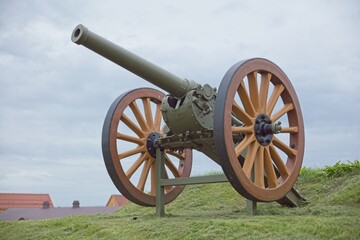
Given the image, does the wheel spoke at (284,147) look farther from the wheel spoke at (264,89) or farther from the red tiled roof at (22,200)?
the red tiled roof at (22,200)

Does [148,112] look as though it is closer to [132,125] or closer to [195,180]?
[132,125]

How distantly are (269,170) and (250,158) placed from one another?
1.60ft

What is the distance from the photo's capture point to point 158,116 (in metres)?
9.00

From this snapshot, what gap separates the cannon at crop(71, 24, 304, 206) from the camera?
21.1ft

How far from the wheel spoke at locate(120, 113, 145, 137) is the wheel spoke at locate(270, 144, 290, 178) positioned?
242cm

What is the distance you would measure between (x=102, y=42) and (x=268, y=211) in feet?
11.1

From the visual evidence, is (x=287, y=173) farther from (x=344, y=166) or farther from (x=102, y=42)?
(x=344, y=166)

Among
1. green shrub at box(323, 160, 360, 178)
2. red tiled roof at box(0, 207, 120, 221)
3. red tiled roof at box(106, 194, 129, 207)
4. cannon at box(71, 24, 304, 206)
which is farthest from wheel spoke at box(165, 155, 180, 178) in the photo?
red tiled roof at box(106, 194, 129, 207)

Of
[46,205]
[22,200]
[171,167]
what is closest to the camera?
[171,167]

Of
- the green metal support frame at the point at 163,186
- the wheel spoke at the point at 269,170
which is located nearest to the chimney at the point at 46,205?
the green metal support frame at the point at 163,186

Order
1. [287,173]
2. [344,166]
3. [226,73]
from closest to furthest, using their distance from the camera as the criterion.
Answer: [226,73], [287,173], [344,166]

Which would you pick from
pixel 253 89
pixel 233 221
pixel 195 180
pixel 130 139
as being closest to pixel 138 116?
pixel 130 139

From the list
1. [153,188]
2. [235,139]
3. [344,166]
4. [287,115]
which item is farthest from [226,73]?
[344,166]

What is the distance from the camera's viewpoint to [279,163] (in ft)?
23.7
